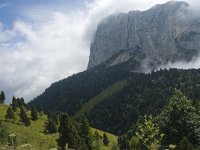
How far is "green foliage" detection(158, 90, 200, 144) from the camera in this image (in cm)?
4825

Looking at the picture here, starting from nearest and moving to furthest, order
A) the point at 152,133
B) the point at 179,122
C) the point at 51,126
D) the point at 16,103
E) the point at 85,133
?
the point at 152,133, the point at 179,122, the point at 85,133, the point at 51,126, the point at 16,103

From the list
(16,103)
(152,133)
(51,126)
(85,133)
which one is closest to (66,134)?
(85,133)

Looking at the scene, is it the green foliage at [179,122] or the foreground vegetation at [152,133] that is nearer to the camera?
the foreground vegetation at [152,133]

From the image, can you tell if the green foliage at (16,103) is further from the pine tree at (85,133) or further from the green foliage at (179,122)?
the green foliage at (179,122)

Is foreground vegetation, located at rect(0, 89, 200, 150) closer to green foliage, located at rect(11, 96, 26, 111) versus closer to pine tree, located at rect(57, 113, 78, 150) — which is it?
pine tree, located at rect(57, 113, 78, 150)

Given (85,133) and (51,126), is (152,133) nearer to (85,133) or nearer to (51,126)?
(85,133)

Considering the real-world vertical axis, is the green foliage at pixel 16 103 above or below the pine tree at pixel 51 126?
above


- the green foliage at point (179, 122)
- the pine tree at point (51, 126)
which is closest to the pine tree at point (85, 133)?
the green foliage at point (179, 122)

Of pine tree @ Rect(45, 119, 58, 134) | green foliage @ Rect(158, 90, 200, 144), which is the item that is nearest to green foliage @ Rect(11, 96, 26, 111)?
pine tree @ Rect(45, 119, 58, 134)

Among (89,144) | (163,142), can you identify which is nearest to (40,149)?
(163,142)

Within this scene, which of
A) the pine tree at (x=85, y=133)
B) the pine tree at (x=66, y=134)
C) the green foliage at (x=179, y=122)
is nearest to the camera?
the green foliage at (x=179, y=122)

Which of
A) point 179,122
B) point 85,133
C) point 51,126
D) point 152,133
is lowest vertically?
point 152,133

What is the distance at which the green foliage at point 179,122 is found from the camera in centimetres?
4825

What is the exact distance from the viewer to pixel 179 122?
49.3 metres
